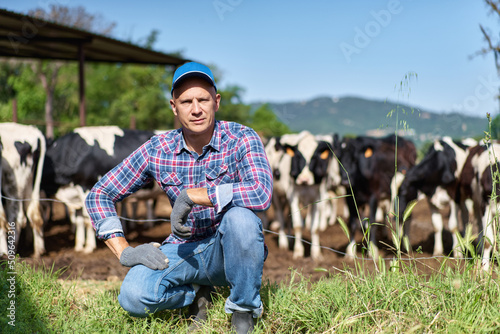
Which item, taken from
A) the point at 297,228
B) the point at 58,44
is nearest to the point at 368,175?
the point at 297,228

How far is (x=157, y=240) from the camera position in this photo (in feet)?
21.9

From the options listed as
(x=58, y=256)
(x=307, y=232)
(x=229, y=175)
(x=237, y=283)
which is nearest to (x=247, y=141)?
(x=229, y=175)

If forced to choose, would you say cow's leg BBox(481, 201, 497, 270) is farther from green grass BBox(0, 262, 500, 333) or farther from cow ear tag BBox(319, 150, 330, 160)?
cow ear tag BBox(319, 150, 330, 160)

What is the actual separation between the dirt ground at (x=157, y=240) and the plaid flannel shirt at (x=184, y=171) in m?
1.60

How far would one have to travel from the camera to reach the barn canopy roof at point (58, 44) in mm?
7988

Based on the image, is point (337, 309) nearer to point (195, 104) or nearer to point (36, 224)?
point (195, 104)

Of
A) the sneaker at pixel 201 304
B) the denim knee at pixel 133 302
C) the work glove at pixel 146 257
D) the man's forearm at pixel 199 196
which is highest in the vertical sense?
the man's forearm at pixel 199 196

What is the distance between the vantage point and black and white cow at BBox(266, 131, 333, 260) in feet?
20.3

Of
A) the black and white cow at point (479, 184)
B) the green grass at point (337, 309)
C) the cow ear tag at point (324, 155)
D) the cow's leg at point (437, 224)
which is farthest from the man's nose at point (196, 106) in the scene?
the cow's leg at point (437, 224)

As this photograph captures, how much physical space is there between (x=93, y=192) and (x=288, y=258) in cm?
369

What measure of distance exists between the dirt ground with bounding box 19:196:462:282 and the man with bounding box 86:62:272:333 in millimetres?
1502

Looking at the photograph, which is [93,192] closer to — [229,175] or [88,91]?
[229,175]

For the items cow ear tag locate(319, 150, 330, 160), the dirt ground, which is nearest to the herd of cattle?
cow ear tag locate(319, 150, 330, 160)

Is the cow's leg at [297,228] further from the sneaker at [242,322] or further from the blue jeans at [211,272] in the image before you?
the sneaker at [242,322]
